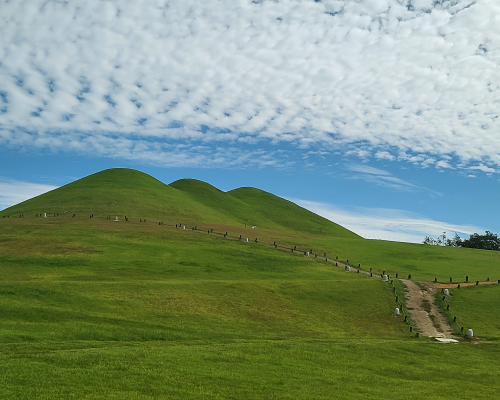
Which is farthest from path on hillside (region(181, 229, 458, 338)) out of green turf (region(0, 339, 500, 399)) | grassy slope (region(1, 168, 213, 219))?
grassy slope (region(1, 168, 213, 219))

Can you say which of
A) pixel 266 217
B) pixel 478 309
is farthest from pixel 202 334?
pixel 266 217

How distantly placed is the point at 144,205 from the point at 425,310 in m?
94.4

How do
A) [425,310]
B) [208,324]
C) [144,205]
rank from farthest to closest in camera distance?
[144,205], [425,310], [208,324]

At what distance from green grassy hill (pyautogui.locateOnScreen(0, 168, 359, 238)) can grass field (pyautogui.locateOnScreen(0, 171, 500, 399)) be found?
3058 cm

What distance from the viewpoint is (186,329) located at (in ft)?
107

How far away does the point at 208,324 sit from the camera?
1380 inches

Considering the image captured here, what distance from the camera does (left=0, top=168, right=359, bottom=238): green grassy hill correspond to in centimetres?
11512

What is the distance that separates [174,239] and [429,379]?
62755mm

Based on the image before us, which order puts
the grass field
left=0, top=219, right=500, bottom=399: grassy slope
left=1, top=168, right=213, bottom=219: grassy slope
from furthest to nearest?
left=1, top=168, right=213, bottom=219: grassy slope
the grass field
left=0, top=219, right=500, bottom=399: grassy slope

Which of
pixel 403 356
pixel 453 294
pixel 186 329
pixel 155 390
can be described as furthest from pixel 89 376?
pixel 453 294

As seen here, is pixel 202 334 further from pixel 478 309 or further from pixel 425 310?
pixel 478 309

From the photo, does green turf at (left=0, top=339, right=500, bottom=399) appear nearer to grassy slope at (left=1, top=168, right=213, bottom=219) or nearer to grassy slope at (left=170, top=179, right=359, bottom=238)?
grassy slope at (left=1, top=168, right=213, bottom=219)

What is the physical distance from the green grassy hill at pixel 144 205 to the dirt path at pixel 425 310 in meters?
69.9

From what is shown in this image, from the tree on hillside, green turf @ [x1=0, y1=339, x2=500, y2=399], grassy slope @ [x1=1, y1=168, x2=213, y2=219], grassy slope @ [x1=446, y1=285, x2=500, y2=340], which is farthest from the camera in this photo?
the tree on hillside
